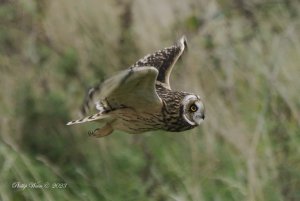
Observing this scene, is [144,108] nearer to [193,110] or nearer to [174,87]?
[193,110]

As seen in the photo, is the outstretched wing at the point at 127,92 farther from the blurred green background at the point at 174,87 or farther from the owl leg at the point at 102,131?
the blurred green background at the point at 174,87

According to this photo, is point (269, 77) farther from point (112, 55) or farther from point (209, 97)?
point (112, 55)

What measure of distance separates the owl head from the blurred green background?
4.03ft

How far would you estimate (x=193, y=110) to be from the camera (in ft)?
12.3

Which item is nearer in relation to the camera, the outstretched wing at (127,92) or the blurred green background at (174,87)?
the outstretched wing at (127,92)

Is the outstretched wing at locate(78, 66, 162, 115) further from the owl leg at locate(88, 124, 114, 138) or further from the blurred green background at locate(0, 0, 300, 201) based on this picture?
the blurred green background at locate(0, 0, 300, 201)

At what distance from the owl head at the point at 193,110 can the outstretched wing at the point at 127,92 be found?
10 centimetres

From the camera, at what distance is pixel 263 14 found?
631cm

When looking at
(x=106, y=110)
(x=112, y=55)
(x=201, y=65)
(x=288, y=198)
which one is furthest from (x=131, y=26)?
(x=106, y=110)

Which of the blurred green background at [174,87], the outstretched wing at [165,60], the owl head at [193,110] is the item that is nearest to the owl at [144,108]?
the owl head at [193,110]

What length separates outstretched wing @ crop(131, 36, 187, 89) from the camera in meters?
4.14

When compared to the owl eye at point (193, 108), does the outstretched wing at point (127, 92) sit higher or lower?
higher

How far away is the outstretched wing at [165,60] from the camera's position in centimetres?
414

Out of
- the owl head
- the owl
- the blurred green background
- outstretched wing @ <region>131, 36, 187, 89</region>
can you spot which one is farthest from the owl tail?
the blurred green background
